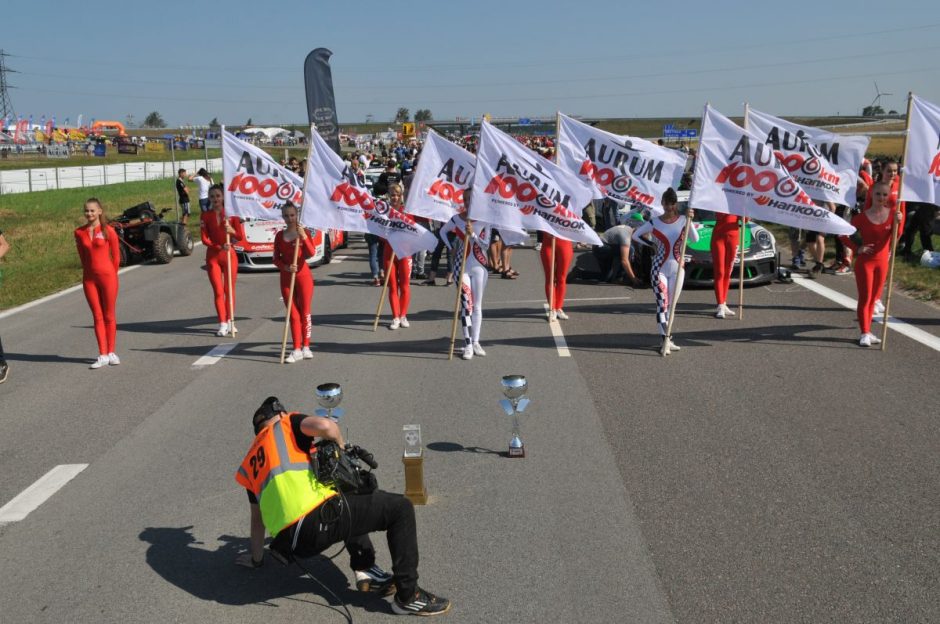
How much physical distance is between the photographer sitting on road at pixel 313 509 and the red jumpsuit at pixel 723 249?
9080mm

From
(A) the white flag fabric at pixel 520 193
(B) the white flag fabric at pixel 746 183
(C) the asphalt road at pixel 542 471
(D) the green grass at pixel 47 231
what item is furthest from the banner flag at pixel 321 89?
(B) the white flag fabric at pixel 746 183

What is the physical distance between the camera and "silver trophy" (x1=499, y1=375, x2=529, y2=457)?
7090mm

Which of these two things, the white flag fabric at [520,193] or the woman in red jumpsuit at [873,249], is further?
the white flag fabric at [520,193]

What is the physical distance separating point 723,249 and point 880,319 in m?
2.32

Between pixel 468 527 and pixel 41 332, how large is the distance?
9766mm

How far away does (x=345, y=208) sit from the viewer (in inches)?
463

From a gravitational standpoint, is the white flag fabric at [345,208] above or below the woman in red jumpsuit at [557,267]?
above

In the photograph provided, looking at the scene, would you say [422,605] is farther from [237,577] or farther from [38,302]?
[38,302]

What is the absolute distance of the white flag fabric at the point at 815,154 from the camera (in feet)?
36.4

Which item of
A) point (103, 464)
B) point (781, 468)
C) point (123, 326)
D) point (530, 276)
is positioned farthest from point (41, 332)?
point (781, 468)

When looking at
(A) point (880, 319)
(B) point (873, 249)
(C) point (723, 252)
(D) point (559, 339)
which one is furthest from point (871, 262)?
(D) point (559, 339)

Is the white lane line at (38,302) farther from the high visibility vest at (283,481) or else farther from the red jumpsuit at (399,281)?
the high visibility vest at (283,481)

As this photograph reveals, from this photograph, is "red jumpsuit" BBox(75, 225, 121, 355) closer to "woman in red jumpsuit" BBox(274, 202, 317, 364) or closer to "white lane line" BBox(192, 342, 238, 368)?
"white lane line" BBox(192, 342, 238, 368)

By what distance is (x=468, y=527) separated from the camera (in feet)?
19.4
